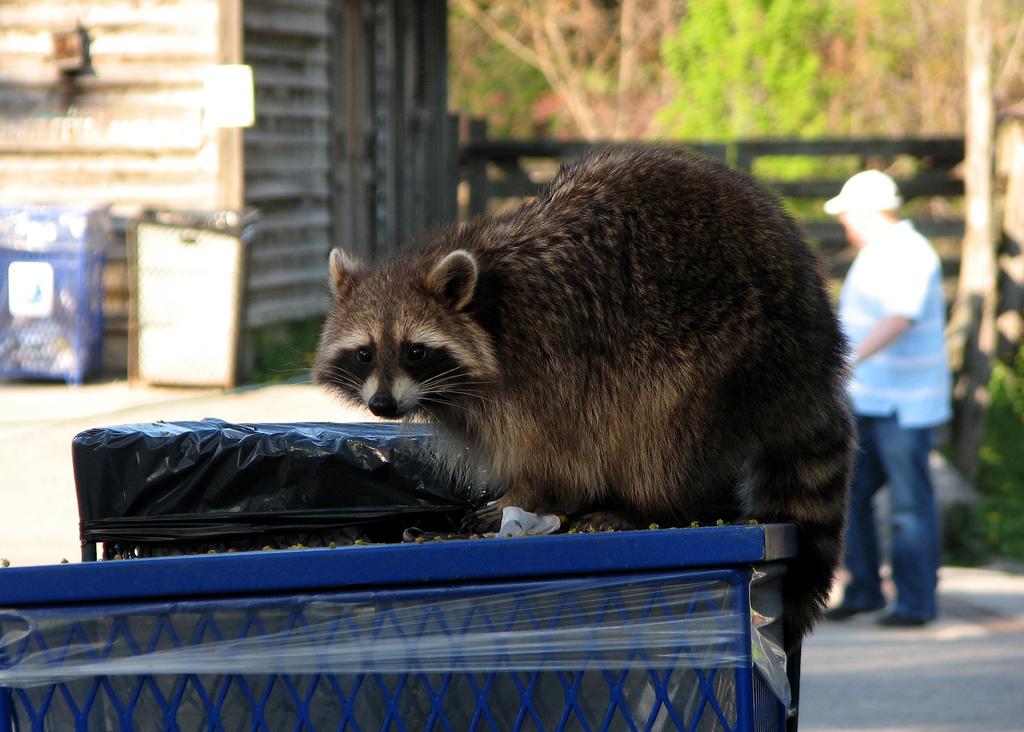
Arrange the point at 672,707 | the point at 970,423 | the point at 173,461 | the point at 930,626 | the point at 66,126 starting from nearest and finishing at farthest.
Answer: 1. the point at 672,707
2. the point at 173,461
3. the point at 930,626
4. the point at 970,423
5. the point at 66,126

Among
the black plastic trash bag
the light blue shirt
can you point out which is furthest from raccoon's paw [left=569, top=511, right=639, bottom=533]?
the light blue shirt

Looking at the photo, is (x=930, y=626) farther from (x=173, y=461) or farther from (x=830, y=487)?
(x=173, y=461)

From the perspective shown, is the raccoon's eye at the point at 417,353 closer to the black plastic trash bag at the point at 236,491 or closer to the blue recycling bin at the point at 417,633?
the black plastic trash bag at the point at 236,491

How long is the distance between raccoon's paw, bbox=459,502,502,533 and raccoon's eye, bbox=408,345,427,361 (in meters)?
0.37

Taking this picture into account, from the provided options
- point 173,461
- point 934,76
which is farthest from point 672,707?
point 934,76

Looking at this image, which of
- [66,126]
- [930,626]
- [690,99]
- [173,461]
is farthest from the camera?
[690,99]

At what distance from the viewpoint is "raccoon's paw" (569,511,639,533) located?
2.76 meters

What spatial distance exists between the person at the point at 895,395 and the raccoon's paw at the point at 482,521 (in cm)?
400

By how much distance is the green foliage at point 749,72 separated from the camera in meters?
15.5

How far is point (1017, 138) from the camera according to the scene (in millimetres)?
10906

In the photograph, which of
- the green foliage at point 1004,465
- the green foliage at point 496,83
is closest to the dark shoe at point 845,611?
the green foliage at point 1004,465

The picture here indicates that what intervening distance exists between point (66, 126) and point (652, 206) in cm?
897

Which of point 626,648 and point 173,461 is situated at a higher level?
point 173,461

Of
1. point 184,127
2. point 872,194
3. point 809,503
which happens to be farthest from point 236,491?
point 184,127
